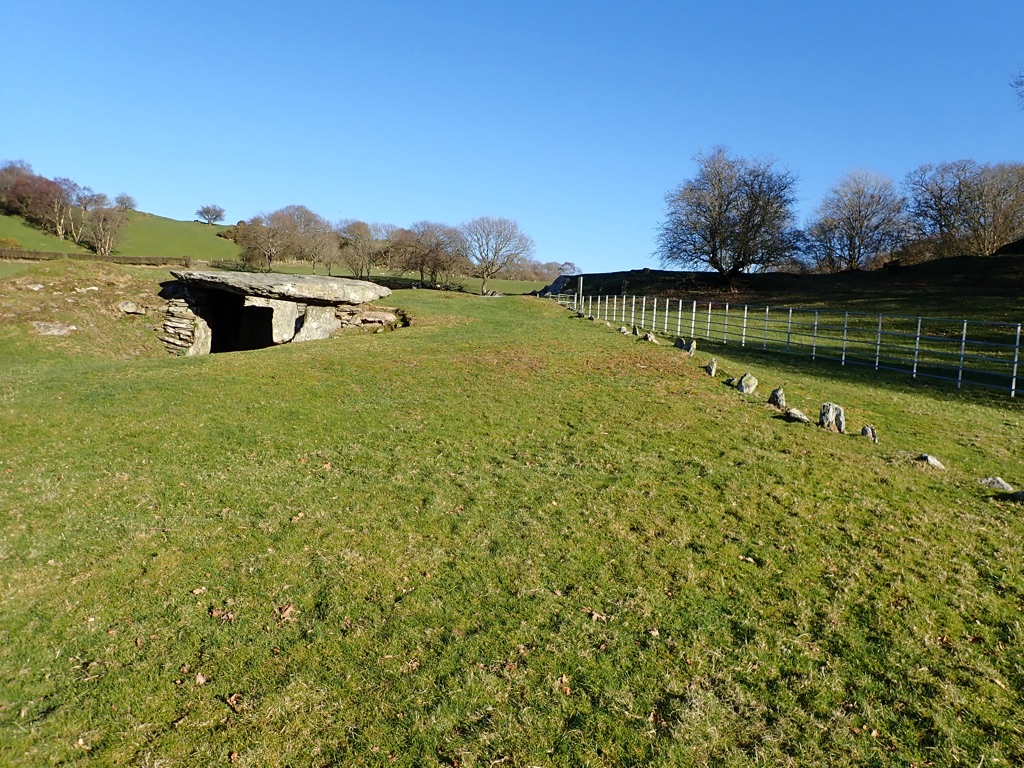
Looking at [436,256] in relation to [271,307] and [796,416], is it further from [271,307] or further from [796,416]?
[796,416]

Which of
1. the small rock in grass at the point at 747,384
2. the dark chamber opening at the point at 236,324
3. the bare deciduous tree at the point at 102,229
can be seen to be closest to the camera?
the small rock in grass at the point at 747,384

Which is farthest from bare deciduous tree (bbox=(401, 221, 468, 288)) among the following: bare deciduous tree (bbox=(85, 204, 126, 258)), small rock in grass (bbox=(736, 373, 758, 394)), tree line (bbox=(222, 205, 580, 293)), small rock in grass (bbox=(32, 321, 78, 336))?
small rock in grass (bbox=(736, 373, 758, 394))

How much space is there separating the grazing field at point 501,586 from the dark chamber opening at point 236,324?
13861 mm

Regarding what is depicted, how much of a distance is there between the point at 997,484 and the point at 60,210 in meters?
78.5

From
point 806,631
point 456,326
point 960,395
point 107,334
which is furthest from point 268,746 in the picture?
point 107,334

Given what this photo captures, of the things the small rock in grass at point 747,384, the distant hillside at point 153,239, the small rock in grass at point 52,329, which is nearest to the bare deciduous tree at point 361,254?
the distant hillside at point 153,239

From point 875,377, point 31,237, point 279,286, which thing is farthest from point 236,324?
point 31,237

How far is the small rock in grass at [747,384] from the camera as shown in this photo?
38.8 feet

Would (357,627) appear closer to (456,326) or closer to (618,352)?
(618,352)

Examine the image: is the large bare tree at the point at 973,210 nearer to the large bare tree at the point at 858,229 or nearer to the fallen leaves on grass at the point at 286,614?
Result: the large bare tree at the point at 858,229

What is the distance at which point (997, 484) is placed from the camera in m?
7.33

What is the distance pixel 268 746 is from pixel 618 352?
1375 cm

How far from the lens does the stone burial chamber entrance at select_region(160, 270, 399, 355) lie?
2152 centimetres

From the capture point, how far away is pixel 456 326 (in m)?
22.0
